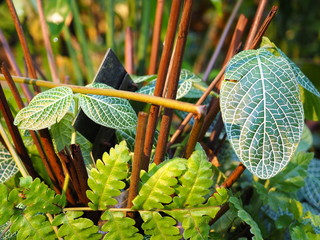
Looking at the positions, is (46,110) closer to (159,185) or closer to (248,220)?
(159,185)

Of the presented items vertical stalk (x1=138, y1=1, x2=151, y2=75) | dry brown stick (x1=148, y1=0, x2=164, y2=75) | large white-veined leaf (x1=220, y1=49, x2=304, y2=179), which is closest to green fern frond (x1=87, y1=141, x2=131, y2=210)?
large white-veined leaf (x1=220, y1=49, x2=304, y2=179)

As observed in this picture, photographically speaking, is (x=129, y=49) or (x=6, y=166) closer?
(x=6, y=166)

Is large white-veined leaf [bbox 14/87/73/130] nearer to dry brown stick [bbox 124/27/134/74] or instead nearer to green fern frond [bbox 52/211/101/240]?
green fern frond [bbox 52/211/101/240]

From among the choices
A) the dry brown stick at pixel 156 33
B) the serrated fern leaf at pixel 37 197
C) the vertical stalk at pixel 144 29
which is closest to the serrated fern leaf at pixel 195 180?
the serrated fern leaf at pixel 37 197

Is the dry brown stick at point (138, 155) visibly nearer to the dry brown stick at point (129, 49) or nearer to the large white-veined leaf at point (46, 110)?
the large white-veined leaf at point (46, 110)

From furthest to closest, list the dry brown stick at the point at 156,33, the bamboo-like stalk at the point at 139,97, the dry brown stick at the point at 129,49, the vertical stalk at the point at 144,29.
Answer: the vertical stalk at the point at 144,29, the dry brown stick at the point at 129,49, the dry brown stick at the point at 156,33, the bamboo-like stalk at the point at 139,97

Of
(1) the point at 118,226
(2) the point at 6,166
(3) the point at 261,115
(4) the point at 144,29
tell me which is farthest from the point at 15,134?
(4) the point at 144,29

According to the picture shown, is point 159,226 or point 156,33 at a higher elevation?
point 156,33
